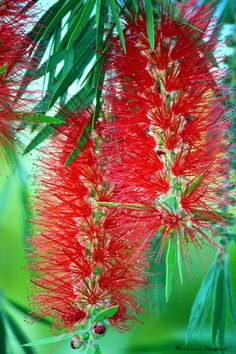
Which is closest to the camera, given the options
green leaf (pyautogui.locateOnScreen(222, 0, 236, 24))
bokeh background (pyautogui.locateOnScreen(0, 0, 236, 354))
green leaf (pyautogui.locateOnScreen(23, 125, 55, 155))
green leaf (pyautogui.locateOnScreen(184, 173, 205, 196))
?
green leaf (pyautogui.locateOnScreen(184, 173, 205, 196))

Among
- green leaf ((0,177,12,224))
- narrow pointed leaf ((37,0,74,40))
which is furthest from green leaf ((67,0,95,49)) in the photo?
green leaf ((0,177,12,224))

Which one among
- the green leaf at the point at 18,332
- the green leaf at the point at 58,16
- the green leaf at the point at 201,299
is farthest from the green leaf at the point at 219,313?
the green leaf at the point at 58,16

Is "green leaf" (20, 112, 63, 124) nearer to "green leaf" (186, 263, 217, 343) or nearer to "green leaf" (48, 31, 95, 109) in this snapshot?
"green leaf" (48, 31, 95, 109)

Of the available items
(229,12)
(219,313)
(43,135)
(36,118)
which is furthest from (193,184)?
(219,313)

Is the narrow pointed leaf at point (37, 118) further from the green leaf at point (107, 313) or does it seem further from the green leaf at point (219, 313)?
the green leaf at point (219, 313)

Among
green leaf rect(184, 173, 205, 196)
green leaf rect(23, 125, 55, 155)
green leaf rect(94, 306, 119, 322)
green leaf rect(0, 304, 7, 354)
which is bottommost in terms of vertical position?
green leaf rect(0, 304, 7, 354)

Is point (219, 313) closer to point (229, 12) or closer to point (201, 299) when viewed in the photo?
point (201, 299)

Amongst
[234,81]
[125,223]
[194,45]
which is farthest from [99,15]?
[234,81]
